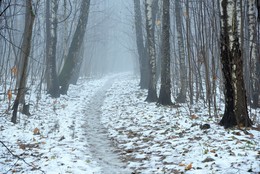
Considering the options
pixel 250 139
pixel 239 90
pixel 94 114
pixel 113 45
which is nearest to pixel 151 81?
pixel 94 114

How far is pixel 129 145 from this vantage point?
24.3 feet

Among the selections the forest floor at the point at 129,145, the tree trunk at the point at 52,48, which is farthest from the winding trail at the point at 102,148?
the tree trunk at the point at 52,48

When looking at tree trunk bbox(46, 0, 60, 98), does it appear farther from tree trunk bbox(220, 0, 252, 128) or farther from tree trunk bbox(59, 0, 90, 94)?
tree trunk bbox(220, 0, 252, 128)

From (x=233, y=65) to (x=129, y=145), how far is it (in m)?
3.38

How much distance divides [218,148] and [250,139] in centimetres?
86

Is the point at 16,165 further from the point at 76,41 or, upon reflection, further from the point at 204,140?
the point at 76,41

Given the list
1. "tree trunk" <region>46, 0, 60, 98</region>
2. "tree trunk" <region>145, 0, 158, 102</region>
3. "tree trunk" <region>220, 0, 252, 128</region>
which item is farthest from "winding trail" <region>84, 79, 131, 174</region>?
"tree trunk" <region>46, 0, 60, 98</region>

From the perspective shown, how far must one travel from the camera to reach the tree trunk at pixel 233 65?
6824mm

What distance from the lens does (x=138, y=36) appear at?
21047mm

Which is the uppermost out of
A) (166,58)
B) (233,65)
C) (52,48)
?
(52,48)

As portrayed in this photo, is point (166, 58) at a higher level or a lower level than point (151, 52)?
lower

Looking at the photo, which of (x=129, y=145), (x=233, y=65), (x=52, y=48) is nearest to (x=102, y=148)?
(x=129, y=145)

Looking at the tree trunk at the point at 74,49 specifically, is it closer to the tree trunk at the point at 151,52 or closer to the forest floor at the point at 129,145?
the tree trunk at the point at 151,52

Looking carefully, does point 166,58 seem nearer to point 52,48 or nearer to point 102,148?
point 102,148
